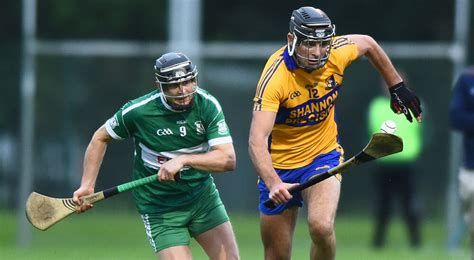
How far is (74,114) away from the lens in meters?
15.7

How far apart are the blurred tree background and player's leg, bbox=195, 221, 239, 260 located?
22.7 feet

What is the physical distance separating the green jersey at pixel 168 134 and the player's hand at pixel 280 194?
1.38 feet

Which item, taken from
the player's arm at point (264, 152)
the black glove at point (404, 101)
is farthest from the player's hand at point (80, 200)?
the black glove at point (404, 101)

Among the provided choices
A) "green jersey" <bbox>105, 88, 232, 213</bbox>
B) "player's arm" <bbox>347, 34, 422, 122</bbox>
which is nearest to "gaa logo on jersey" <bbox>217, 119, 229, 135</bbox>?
"green jersey" <bbox>105, 88, 232, 213</bbox>

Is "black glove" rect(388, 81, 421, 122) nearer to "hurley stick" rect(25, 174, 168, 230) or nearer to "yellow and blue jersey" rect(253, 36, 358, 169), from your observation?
"yellow and blue jersey" rect(253, 36, 358, 169)

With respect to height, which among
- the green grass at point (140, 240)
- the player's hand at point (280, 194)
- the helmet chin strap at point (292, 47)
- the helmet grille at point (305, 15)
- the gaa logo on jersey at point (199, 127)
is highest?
the helmet grille at point (305, 15)

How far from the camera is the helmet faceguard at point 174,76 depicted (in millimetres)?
7871

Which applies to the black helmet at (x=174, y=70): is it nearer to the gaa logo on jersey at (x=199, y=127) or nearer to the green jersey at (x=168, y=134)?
the green jersey at (x=168, y=134)

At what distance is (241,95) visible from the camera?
15.6 metres

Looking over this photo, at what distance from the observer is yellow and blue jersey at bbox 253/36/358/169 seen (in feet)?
26.9

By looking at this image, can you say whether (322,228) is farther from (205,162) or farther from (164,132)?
(164,132)

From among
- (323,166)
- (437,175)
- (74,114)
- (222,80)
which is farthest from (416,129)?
(323,166)

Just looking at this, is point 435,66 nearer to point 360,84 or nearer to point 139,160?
point 360,84

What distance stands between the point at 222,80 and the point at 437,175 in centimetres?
279
